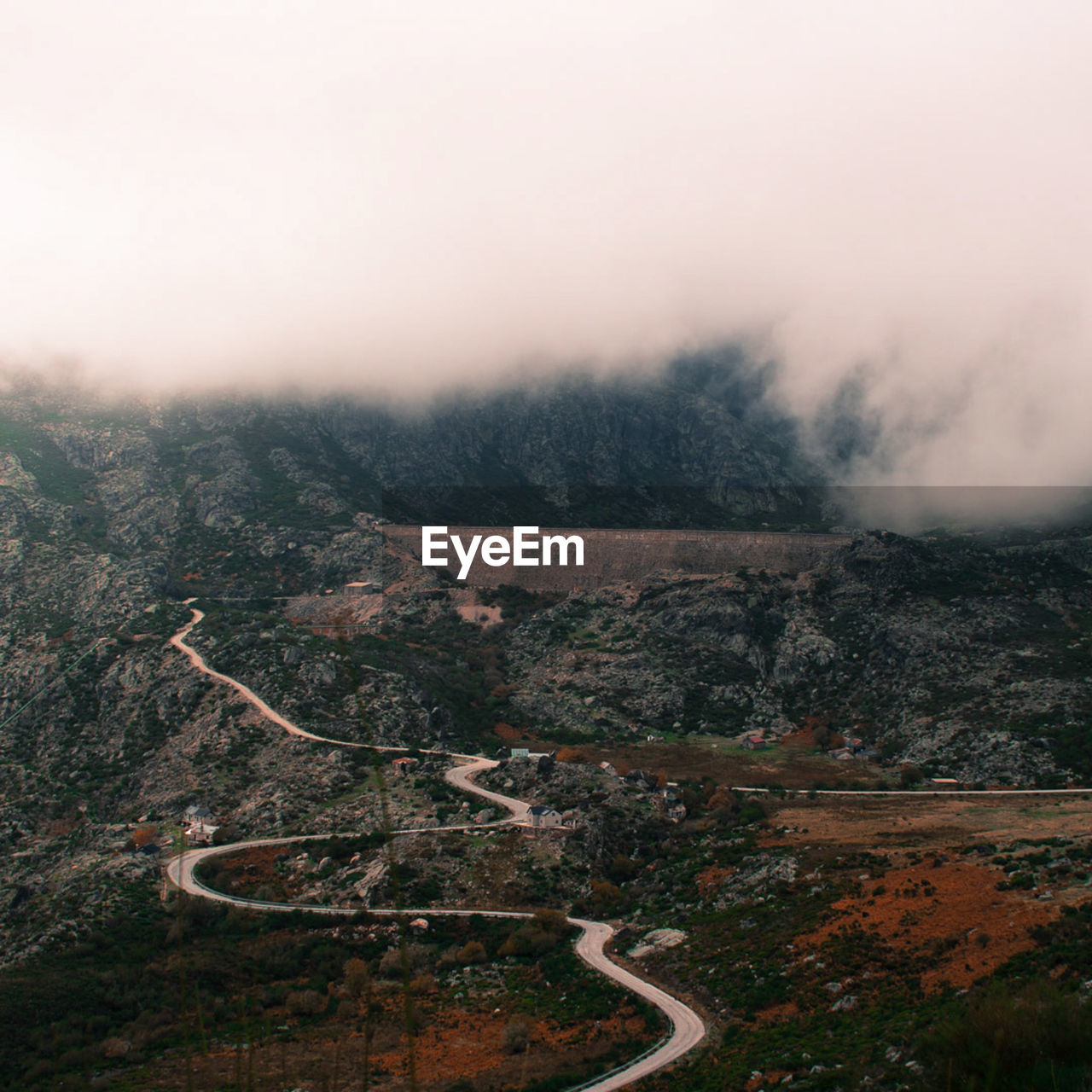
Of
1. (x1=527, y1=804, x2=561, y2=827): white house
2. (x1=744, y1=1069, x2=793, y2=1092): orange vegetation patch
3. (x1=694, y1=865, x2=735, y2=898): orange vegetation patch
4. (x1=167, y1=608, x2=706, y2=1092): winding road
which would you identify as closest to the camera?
(x1=744, y1=1069, x2=793, y2=1092): orange vegetation patch

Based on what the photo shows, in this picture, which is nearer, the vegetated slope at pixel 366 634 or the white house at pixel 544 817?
the white house at pixel 544 817

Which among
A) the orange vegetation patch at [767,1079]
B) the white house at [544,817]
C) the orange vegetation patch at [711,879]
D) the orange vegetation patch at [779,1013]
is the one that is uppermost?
the orange vegetation patch at [767,1079]

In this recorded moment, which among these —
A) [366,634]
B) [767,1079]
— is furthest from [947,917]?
[366,634]

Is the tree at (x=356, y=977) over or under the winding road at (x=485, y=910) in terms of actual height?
under

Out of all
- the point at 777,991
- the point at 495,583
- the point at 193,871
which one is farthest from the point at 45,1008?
the point at 495,583

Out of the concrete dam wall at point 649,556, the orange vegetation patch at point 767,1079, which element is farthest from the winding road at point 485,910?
the concrete dam wall at point 649,556

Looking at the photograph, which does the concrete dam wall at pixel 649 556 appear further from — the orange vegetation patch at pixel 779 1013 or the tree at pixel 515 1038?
the tree at pixel 515 1038

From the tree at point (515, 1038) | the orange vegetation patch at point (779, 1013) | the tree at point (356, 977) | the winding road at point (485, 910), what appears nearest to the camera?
the winding road at point (485, 910)

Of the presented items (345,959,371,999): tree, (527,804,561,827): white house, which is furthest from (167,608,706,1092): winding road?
(345,959,371,999): tree

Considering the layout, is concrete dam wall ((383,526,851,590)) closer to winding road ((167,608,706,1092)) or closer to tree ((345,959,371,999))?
winding road ((167,608,706,1092))
